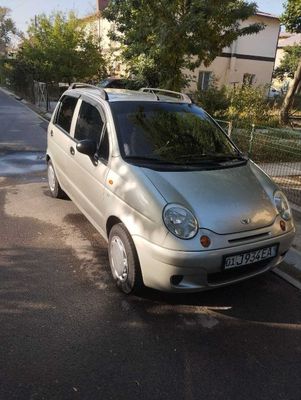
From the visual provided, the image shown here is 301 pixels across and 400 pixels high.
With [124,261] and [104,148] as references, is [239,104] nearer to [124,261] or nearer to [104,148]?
[104,148]

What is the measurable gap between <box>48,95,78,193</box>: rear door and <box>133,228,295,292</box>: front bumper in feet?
7.72

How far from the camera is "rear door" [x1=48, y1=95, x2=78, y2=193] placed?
5.45m

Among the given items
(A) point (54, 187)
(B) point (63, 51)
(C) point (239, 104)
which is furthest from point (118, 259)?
(B) point (63, 51)

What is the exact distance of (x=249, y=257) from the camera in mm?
3541

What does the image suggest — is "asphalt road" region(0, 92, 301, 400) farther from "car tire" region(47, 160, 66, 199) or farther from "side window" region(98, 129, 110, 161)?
"car tire" region(47, 160, 66, 199)

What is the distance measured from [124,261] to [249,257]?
3.65 feet

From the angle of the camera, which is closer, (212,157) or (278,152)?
(212,157)

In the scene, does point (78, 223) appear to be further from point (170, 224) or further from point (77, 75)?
point (77, 75)

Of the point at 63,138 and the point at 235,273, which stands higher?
the point at 63,138

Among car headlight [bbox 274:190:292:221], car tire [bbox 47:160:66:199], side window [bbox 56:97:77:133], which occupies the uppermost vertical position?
side window [bbox 56:97:77:133]

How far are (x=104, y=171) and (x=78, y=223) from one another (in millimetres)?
1563

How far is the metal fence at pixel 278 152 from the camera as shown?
708 centimetres

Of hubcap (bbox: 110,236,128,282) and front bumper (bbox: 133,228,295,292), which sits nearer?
front bumper (bbox: 133,228,295,292)

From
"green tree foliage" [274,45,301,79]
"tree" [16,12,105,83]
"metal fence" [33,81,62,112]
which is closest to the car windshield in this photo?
"metal fence" [33,81,62,112]
